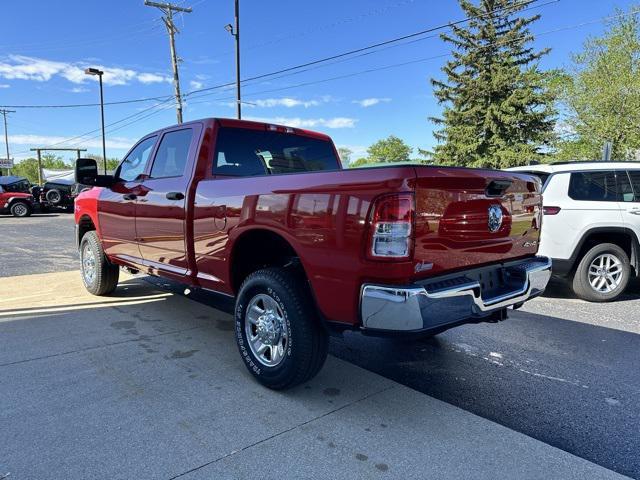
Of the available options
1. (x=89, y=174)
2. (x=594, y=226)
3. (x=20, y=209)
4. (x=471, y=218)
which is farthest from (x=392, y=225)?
(x=20, y=209)

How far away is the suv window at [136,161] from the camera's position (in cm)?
473

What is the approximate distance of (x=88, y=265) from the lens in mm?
5926

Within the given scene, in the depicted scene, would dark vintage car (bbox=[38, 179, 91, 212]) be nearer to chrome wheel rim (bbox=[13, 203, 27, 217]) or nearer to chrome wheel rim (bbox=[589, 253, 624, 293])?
chrome wheel rim (bbox=[13, 203, 27, 217])

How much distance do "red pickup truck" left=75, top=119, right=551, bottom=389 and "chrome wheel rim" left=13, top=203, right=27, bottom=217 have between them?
65.8 ft

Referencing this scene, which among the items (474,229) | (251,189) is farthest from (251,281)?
(474,229)

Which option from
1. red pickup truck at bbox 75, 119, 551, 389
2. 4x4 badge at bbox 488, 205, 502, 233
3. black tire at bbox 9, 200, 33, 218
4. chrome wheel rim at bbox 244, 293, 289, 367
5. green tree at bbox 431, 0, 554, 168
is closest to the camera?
red pickup truck at bbox 75, 119, 551, 389

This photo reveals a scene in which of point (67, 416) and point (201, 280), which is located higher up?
point (201, 280)

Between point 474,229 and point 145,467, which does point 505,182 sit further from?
point 145,467

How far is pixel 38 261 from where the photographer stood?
8.70 meters

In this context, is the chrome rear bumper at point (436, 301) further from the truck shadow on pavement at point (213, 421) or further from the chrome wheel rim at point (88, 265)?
the chrome wheel rim at point (88, 265)

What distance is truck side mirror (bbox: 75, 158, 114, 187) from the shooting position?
482 centimetres

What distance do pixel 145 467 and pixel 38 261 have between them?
7.81 m

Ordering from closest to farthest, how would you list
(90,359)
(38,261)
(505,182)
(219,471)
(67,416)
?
(219,471)
(67,416)
(505,182)
(90,359)
(38,261)

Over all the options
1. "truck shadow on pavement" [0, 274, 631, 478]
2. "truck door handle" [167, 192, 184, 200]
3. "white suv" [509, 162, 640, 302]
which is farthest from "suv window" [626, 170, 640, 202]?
"truck door handle" [167, 192, 184, 200]
